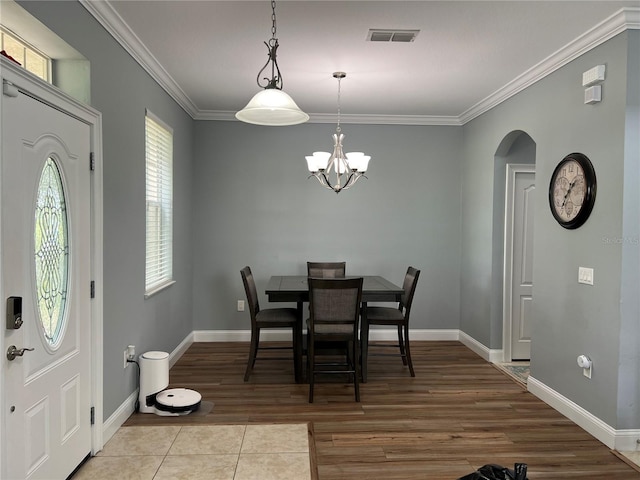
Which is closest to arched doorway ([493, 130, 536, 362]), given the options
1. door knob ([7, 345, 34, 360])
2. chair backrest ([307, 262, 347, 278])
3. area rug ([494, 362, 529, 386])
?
area rug ([494, 362, 529, 386])

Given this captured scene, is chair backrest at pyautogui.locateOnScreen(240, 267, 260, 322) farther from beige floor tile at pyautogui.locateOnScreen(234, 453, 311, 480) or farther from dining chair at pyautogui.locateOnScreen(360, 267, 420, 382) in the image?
beige floor tile at pyautogui.locateOnScreen(234, 453, 311, 480)

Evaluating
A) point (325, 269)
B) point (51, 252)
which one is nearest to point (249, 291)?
point (325, 269)

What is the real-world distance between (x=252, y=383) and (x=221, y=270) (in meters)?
1.78

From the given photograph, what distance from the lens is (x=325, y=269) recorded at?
519 cm

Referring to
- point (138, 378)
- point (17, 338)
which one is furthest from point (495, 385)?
point (17, 338)

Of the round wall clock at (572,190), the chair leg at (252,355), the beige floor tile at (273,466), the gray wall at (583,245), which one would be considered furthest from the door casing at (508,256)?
the beige floor tile at (273,466)

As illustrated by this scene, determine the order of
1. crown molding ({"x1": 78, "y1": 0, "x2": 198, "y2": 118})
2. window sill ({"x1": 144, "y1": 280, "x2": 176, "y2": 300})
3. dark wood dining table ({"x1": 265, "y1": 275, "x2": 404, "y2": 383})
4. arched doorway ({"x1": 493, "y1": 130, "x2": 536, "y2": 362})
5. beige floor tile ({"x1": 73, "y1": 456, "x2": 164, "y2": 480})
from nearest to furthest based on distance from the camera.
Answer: beige floor tile ({"x1": 73, "y1": 456, "x2": 164, "y2": 480}) → crown molding ({"x1": 78, "y1": 0, "x2": 198, "y2": 118}) → window sill ({"x1": 144, "y1": 280, "x2": 176, "y2": 300}) → dark wood dining table ({"x1": 265, "y1": 275, "x2": 404, "y2": 383}) → arched doorway ({"x1": 493, "y1": 130, "x2": 536, "y2": 362})

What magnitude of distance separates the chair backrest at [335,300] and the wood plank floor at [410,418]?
647 mm

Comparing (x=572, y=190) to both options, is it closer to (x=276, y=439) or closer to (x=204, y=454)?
(x=276, y=439)

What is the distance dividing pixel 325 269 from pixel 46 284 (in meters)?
3.26

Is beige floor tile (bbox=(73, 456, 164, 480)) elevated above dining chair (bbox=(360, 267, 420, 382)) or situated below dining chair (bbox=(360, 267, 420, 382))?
below

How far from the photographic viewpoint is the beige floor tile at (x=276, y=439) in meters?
2.88

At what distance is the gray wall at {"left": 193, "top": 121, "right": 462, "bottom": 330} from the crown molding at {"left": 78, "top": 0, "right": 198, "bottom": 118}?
1154 mm

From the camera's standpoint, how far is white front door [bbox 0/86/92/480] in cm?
193
